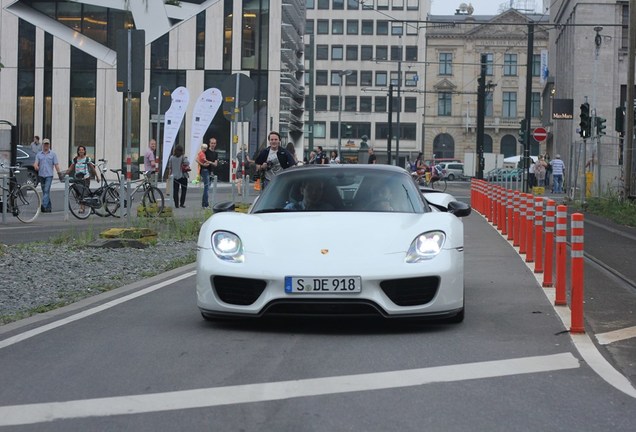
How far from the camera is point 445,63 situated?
110 metres

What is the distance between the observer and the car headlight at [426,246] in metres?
8.06

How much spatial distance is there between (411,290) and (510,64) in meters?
103

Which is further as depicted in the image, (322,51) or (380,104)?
(322,51)

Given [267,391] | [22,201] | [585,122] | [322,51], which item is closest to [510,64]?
[322,51]

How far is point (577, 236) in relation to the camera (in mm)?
8414

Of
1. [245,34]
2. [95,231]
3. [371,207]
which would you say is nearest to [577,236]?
[371,207]

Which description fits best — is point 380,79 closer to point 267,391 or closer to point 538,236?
point 538,236

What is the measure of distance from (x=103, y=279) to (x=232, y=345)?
4663mm

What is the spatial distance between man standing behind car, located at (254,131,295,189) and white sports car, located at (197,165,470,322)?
9.34 m

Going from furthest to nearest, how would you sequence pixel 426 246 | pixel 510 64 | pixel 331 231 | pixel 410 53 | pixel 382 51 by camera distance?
pixel 382 51 < pixel 410 53 < pixel 510 64 < pixel 331 231 < pixel 426 246

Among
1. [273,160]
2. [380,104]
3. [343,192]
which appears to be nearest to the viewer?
[343,192]

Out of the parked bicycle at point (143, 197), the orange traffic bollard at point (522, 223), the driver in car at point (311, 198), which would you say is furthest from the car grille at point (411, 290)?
the parked bicycle at point (143, 197)

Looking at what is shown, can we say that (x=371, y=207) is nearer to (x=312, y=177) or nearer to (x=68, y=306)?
(x=312, y=177)

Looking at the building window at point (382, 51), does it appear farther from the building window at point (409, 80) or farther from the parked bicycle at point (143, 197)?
the parked bicycle at point (143, 197)
